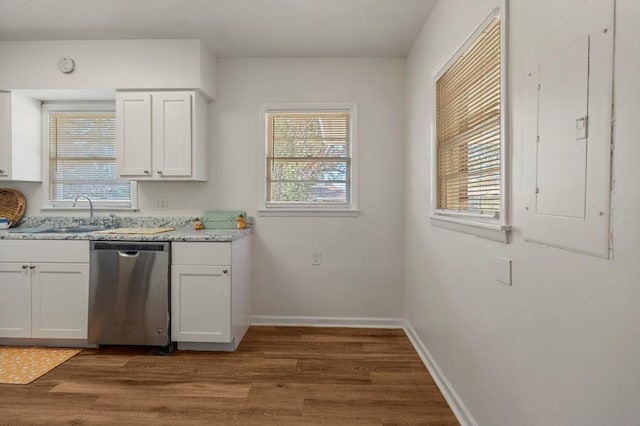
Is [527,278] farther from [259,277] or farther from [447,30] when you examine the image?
[259,277]

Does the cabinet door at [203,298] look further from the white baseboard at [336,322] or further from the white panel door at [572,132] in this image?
the white panel door at [572,132]

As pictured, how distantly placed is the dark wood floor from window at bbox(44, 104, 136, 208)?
58.1 inches

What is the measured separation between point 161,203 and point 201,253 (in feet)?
3.18

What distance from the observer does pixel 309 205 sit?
3627 millimetres

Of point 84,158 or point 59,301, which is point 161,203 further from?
point 59,301

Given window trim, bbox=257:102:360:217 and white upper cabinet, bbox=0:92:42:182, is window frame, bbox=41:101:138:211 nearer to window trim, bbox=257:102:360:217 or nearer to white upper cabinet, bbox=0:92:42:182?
white upper cabinet, bbox=0:92:42:182

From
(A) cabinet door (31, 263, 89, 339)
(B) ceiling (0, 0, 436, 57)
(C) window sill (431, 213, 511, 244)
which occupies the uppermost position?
(B) ceiling (0, 0, 436, 57)

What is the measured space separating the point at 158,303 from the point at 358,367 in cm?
155

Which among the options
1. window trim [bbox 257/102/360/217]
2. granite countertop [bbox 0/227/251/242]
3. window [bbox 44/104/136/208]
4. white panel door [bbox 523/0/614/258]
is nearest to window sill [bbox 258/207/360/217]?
window trim [bbox 257/102/360/217]

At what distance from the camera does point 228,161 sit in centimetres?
364

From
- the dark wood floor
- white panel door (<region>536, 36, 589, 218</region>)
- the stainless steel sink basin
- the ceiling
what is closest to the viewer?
white panel door (<region>536, 36, 589, 218</region>)

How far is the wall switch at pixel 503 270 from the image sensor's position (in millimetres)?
1571

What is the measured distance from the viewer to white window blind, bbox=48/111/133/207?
3670 millimetres

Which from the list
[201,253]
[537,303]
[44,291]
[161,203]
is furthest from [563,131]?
[44,291]
